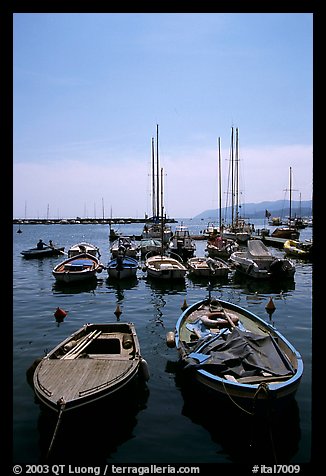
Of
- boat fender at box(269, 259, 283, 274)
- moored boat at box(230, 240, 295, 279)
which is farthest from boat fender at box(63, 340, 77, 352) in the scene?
boat fender at box(269, 259, 283, 274)

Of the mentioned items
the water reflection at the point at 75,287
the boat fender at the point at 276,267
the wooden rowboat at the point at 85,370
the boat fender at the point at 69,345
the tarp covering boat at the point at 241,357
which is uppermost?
the boat fender at the point at 276,267

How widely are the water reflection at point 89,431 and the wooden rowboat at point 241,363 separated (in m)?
2.17

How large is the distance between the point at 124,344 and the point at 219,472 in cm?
680

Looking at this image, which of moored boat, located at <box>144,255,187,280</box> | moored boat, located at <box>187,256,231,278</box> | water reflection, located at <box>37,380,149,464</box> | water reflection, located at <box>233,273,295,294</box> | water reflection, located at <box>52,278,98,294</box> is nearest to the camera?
water reflection, located at <box>37,380,149,464</box>

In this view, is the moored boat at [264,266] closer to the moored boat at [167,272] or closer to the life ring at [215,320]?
the moored boat at [167,272]

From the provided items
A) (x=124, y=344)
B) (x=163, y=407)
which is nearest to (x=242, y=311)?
(x=124, y=344)

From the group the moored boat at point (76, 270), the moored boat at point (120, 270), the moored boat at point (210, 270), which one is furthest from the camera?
the moored boat at point (210, 270)

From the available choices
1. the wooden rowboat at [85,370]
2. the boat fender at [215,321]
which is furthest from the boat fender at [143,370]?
the boat fender at [215,321]

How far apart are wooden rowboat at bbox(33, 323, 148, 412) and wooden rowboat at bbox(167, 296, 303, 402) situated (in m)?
1.66

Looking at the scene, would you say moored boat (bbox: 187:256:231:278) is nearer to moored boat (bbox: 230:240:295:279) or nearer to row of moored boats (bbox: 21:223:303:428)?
moored boat (bbox: 230:240:295:279)

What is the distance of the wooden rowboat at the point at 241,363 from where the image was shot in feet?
28.0

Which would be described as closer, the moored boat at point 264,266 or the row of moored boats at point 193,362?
the row of moored boats at point 193,362

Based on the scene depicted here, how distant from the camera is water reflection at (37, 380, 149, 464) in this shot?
25.5ft

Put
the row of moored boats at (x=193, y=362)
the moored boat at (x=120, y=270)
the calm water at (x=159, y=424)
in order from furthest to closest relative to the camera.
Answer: the moored boat at (x=120, y=270), the row of moored boats at (x=193, y=362), the calm water at (x=159, y=424)
